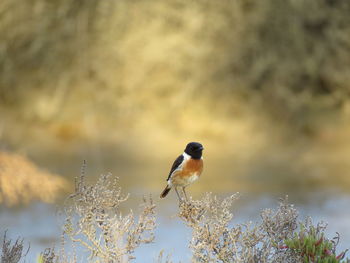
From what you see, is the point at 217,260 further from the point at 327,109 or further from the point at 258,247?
the point at 327,109

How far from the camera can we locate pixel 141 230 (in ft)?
12.1

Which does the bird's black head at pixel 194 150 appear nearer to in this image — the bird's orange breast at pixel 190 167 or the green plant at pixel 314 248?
the bird's orange breast at pixel 190 167

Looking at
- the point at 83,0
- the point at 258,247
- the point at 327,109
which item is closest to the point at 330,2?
the point at 327,109

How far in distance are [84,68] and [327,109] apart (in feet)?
11.5

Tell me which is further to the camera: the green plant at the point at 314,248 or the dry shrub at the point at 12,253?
the dry shrub at the point at 12,253

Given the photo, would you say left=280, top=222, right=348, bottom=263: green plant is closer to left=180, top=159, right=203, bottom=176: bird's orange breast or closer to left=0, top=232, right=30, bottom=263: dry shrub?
left=180, top=159, right=203, bottom=176: bird's orange breast

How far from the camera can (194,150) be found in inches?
138

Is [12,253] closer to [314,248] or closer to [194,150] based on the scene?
[194,150]

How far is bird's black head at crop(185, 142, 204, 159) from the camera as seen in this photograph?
3.49 m

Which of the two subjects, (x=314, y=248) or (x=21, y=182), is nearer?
(x=314, y=248)

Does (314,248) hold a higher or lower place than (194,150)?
lower

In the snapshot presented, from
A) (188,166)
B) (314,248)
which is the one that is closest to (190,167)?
(188,166)

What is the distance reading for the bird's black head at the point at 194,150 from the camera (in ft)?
11.4

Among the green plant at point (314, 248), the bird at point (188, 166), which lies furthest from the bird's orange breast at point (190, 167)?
the green plant at point (314, 248)
